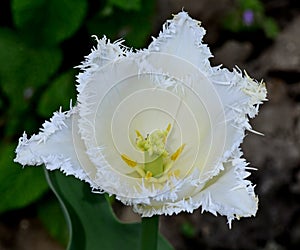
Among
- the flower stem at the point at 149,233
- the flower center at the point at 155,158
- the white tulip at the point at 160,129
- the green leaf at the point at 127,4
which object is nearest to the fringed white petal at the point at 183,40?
the white tulip at the point at 160,129

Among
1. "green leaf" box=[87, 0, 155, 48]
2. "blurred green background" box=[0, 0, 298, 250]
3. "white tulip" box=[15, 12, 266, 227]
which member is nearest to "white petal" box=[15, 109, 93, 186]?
"white tulip" box=[15, 12, 266, 227]

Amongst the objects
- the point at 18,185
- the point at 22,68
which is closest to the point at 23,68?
the point at 22,68

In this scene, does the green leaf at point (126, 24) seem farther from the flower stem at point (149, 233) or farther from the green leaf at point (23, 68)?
the flower stem at point (149, 233)

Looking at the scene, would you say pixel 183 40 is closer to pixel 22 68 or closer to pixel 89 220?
pixel 89 220

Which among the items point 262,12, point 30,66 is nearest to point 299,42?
point 262,12

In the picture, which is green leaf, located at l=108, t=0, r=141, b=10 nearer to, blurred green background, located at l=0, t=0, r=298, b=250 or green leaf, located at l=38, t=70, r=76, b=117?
blurred green background, located at l=0, t=0, r=298, b=250

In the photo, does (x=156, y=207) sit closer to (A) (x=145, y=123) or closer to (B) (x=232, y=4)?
(A) (x=145, y=123)

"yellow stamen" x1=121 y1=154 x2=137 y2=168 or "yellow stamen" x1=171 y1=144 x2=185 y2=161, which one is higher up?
"yellow stamen" x1=171 y1=144 x2=185 y2=161
